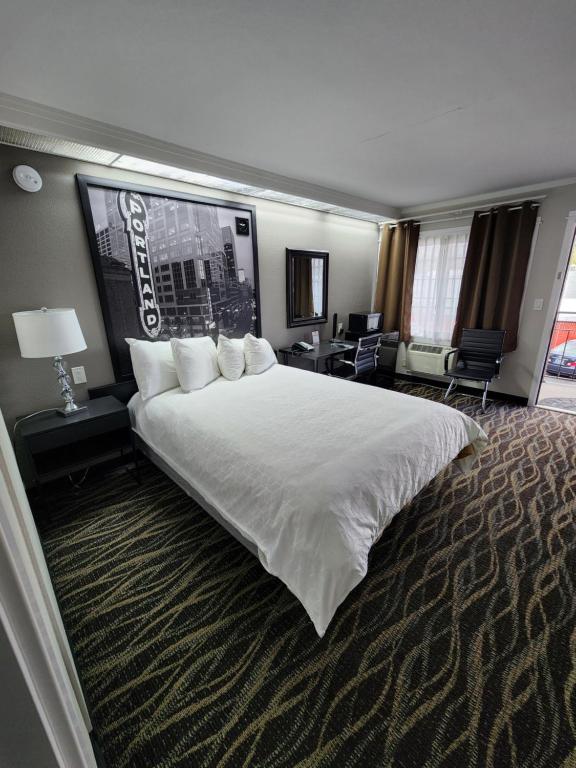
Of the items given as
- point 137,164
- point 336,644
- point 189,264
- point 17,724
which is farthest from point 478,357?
point 17,724

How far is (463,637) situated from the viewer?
1477 mm

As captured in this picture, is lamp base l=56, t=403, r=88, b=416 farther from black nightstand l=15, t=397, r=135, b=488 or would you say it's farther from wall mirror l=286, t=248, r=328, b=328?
wall mirror l=286, t=248, r=328, b=328

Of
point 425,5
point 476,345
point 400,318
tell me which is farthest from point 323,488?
point 400,318

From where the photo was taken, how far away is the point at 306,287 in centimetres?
409

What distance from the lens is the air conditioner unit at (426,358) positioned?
178 inches

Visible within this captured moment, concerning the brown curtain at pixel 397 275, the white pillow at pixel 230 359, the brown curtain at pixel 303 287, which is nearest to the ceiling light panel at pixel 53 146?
the white pillow at pixel 230 359

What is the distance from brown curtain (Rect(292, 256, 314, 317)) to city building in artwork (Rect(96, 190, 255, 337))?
2.38 feet

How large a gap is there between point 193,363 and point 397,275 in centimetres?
351

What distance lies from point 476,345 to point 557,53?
3031 mm

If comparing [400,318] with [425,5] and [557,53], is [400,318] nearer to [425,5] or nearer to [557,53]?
[557,53]

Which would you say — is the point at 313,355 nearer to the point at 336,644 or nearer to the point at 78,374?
the point at 78,374

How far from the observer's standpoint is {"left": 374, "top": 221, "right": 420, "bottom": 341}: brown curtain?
4590 millimetres

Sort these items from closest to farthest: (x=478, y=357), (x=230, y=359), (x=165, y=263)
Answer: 1. (x=165, y=263)
2. (x=230, y=359)
3. (x=478, y=357)

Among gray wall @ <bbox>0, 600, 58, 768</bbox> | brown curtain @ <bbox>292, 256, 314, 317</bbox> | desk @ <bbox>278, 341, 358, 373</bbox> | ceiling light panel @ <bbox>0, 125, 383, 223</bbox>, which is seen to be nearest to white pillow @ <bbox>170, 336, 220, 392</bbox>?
desk @ <bbox>278, 341, 358, 373</bbox>
